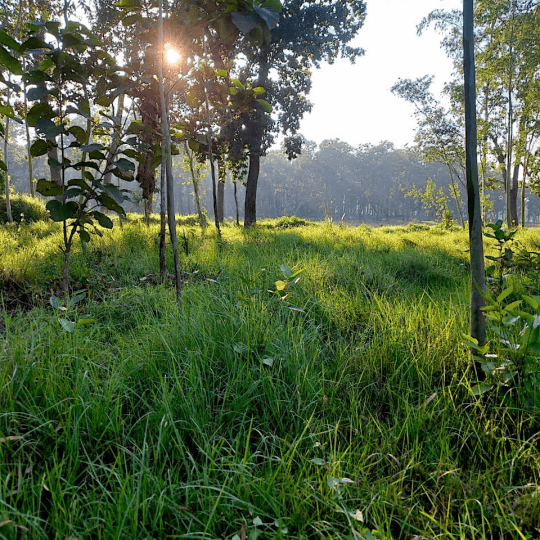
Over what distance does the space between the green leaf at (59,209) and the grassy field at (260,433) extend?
0.69 m

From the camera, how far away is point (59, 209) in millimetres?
2291

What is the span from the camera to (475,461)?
48.8 inches

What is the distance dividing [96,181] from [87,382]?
1.43m

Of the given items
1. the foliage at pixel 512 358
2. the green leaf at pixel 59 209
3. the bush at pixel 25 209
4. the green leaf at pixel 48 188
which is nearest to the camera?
the foliage at pixel 512 358

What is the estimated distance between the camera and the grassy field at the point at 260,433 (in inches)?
38.7

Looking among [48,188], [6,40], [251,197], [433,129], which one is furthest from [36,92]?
[433,129]

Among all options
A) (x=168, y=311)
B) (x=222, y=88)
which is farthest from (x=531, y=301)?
(x=222, y=88)

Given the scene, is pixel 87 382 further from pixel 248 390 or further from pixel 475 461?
pixel 475 461

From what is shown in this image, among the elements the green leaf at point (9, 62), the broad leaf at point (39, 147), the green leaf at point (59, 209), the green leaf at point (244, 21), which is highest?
the green leaf at point (244, 21)

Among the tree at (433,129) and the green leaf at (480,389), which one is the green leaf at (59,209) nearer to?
the green leaf at (480,389)

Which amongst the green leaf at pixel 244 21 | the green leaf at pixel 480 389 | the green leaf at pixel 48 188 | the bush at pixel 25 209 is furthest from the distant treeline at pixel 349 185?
the green leaf at pixel 480 389

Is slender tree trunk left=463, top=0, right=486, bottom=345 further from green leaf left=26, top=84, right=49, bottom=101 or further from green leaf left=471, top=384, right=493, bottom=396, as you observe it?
green leaf left=26, top=84, right=49, bottom=101

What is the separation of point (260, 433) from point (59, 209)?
2020 millimetres

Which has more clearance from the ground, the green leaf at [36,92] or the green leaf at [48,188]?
the green leaf at [36,92]
